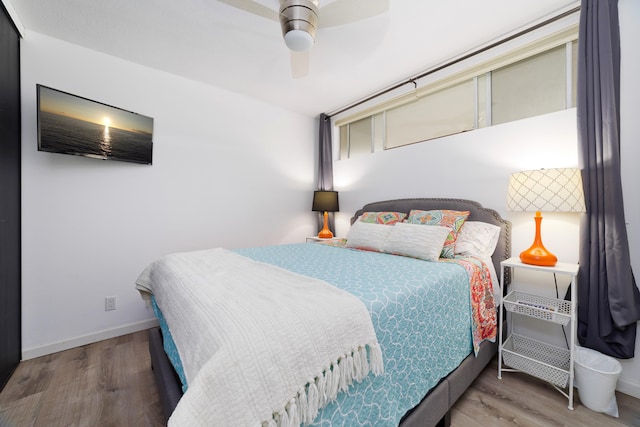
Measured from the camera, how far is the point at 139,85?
8.48ft

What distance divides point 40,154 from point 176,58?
1399 mm

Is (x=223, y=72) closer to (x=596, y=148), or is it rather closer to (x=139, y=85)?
(x=139, y=85)

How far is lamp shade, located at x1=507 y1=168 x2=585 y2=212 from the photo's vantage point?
63.7 inches

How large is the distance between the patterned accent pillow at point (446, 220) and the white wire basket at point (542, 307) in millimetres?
506

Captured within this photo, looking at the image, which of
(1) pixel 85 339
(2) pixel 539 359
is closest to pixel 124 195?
(1) pixel 85 339

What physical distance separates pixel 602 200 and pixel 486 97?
1.29 meters

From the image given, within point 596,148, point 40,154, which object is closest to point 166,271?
point 40,154

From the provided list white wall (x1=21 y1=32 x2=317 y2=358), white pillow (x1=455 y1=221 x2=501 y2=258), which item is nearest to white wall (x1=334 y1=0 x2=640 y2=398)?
white pillow (x1=455 y1=221 x2=501 y2=258)

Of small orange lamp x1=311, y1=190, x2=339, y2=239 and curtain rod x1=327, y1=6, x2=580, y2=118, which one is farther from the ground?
curtain rod x1=327, y1=6, x2=580, y2=118

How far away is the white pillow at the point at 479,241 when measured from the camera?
2.11m

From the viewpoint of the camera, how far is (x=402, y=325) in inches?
45.9

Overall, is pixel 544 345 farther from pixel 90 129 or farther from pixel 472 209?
pixel 90 129

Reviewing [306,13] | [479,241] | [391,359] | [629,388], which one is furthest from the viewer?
[479,241]

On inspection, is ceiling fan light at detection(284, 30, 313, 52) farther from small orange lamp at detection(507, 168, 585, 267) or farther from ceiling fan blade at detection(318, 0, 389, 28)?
small orange lamp at detection(507, 168, 585, 267)
